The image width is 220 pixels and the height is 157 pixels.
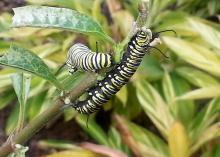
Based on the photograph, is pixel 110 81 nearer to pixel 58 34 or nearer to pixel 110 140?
pixel 110 140

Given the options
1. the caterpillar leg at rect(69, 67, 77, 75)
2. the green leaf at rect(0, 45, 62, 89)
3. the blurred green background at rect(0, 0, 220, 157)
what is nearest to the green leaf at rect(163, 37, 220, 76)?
the blurred green background at rect(0, 0, 220, 157)

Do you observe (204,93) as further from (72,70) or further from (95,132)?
(72,70)

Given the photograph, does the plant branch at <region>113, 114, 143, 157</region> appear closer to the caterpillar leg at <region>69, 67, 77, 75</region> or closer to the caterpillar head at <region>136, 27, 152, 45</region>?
the caterpillar leg at <region>69, 67, 77, 75</region>

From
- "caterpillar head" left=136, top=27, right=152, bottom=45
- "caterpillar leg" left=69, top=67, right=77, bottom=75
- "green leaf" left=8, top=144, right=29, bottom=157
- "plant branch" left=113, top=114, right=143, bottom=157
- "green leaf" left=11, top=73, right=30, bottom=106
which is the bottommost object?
"plant branch" left=113, top=114, right=143, bottom=157

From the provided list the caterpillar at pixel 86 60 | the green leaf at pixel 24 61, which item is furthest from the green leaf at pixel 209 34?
the green leaf at pixel 24 61

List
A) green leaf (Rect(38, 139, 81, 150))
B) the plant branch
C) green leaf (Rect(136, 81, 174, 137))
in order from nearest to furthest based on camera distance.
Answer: the plant branch, green leaf (Rect(136, 81, 174, 137)), green leaf (Rect(38, 139, 81, 150))

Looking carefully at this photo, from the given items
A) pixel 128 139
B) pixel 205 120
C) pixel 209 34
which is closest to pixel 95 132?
pixel 128 139

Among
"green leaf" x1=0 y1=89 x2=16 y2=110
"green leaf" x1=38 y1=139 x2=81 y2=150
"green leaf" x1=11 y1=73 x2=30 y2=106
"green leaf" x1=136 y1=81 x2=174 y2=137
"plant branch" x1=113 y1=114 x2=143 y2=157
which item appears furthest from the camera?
"green leaf" x1=0 y1=89 x2=16 y2=110

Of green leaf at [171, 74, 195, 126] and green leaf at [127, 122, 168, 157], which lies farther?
green leaf at [171, 74, 195, 126]
